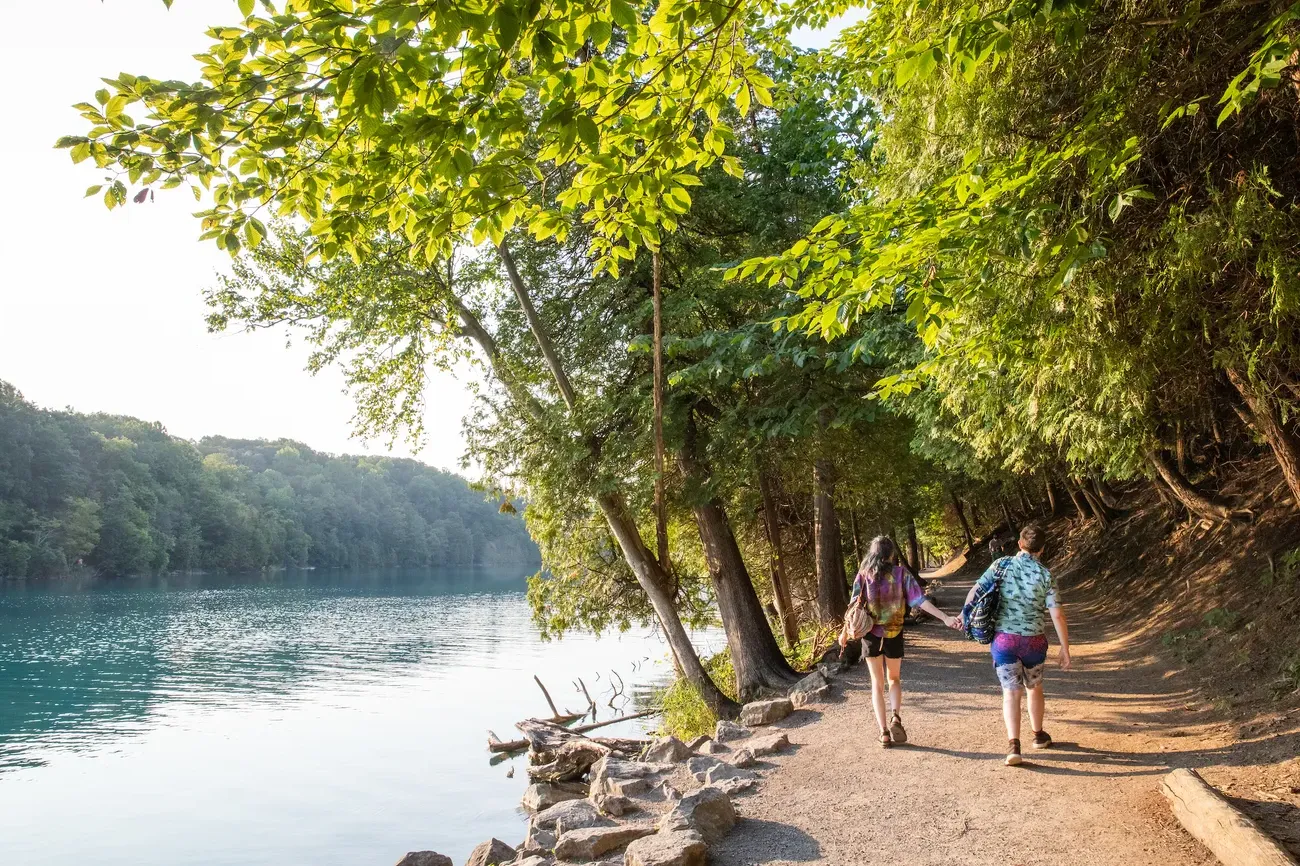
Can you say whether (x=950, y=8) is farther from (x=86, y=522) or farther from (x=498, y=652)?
(x=86, y=522)

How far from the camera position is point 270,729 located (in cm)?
2056

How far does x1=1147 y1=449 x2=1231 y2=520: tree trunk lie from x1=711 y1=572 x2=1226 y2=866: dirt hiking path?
4.87 meters

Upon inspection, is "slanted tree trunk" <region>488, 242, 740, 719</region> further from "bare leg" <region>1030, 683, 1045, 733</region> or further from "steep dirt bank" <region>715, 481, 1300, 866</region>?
"bare leg" <region>1030, 683, 1045, 733</region>

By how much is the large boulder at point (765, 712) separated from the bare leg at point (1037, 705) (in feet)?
11.3

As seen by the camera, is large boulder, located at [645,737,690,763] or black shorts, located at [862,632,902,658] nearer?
black shorts, located at [862,632,902,658]

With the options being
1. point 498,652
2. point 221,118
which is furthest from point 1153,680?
point 498,652

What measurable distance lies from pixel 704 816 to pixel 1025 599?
275cm

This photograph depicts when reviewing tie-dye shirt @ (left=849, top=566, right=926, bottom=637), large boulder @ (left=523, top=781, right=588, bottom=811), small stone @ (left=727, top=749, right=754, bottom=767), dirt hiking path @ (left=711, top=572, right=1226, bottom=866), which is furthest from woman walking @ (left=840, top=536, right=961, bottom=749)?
large boulder @ (left=523, top=781, right=588, bottom=811)

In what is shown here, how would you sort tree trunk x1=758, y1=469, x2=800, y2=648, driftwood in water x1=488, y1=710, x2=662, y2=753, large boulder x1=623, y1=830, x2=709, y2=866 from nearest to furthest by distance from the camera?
large boulder x1=623, y1=830, x2=709, y2=866 < driftwood in water x1=488, y1=710, x2=662, y2=753 < tree trunk x1=758, y1=469, x2=800, y2=648

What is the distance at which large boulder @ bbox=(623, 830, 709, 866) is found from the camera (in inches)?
190

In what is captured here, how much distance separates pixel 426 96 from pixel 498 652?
3166 centimetres

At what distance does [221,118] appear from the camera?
324 centimetres

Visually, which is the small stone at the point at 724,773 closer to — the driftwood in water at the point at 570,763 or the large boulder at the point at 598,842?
the large boulder at the point at 598,842

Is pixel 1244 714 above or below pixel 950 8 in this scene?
below
